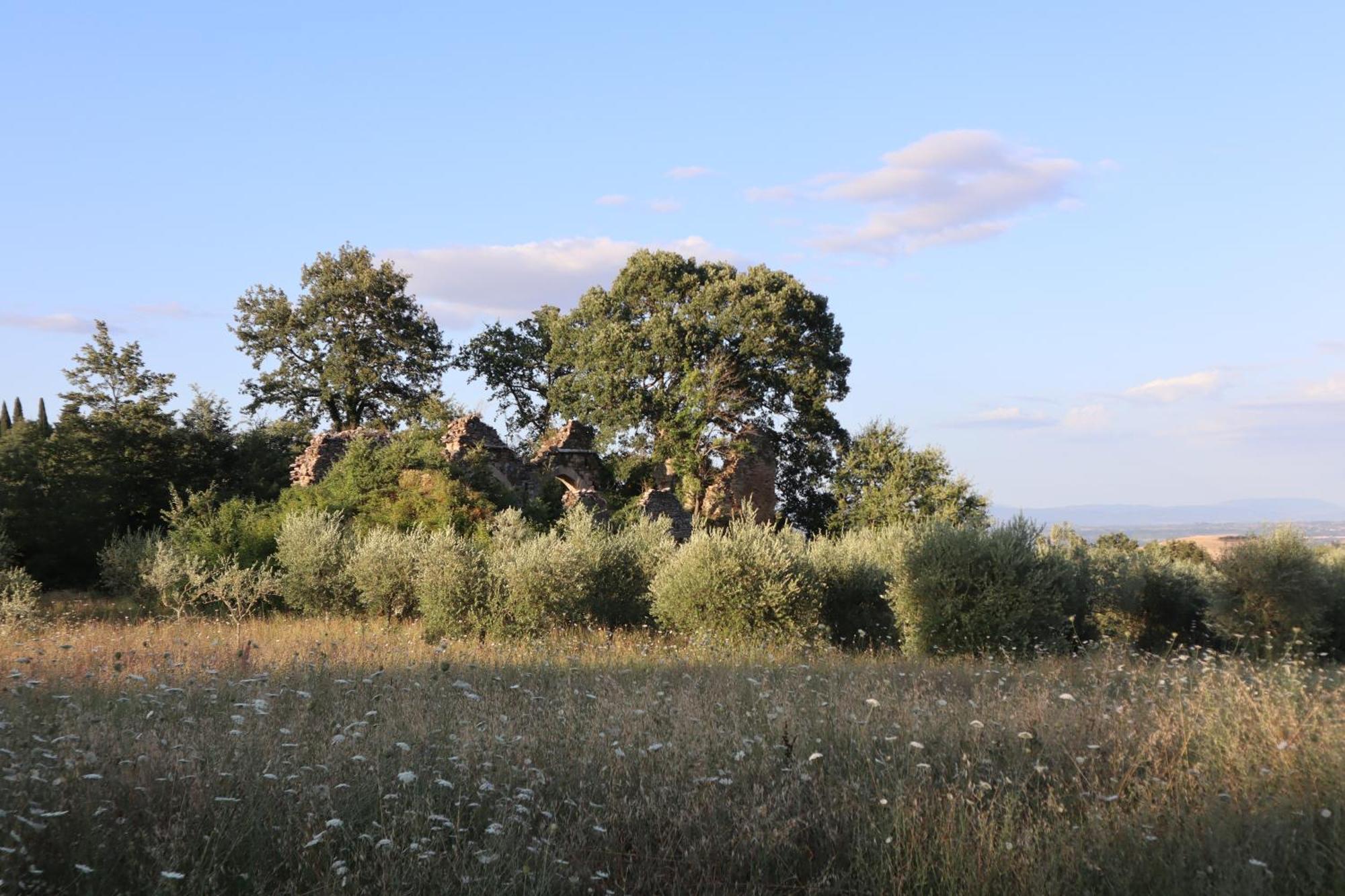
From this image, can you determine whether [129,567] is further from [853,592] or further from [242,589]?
[853,592]

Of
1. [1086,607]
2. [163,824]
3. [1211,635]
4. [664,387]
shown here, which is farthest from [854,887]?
[664,387]

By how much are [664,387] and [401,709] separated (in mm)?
30026

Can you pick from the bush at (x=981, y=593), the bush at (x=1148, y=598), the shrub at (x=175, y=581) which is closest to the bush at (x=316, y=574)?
the shrub at (x=175, y=581)

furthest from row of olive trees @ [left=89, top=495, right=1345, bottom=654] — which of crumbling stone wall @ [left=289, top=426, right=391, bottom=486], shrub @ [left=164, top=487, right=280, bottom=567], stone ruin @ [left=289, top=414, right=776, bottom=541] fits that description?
stone ruin @ [left=289, top=414, right=776, bottom=541]

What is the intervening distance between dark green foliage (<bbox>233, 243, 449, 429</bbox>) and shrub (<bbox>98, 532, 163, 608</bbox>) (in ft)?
60.6

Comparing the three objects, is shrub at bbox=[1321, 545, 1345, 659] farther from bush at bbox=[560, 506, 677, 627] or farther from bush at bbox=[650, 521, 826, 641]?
bush at bbox=[560, 506, 677, 627]

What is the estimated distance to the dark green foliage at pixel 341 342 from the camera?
3856 centimetres

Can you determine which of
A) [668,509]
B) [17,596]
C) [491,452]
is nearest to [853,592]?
[17,596]

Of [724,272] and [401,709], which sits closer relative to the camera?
[401,709]

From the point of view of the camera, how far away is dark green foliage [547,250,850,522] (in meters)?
36.1

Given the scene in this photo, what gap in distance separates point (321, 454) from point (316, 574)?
9.63 metres

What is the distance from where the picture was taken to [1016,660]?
12.2m

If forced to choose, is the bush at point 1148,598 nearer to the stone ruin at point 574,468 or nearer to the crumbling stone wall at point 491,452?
the stone ruin at point 574,468

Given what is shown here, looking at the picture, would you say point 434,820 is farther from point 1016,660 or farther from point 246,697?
point 1016,660
